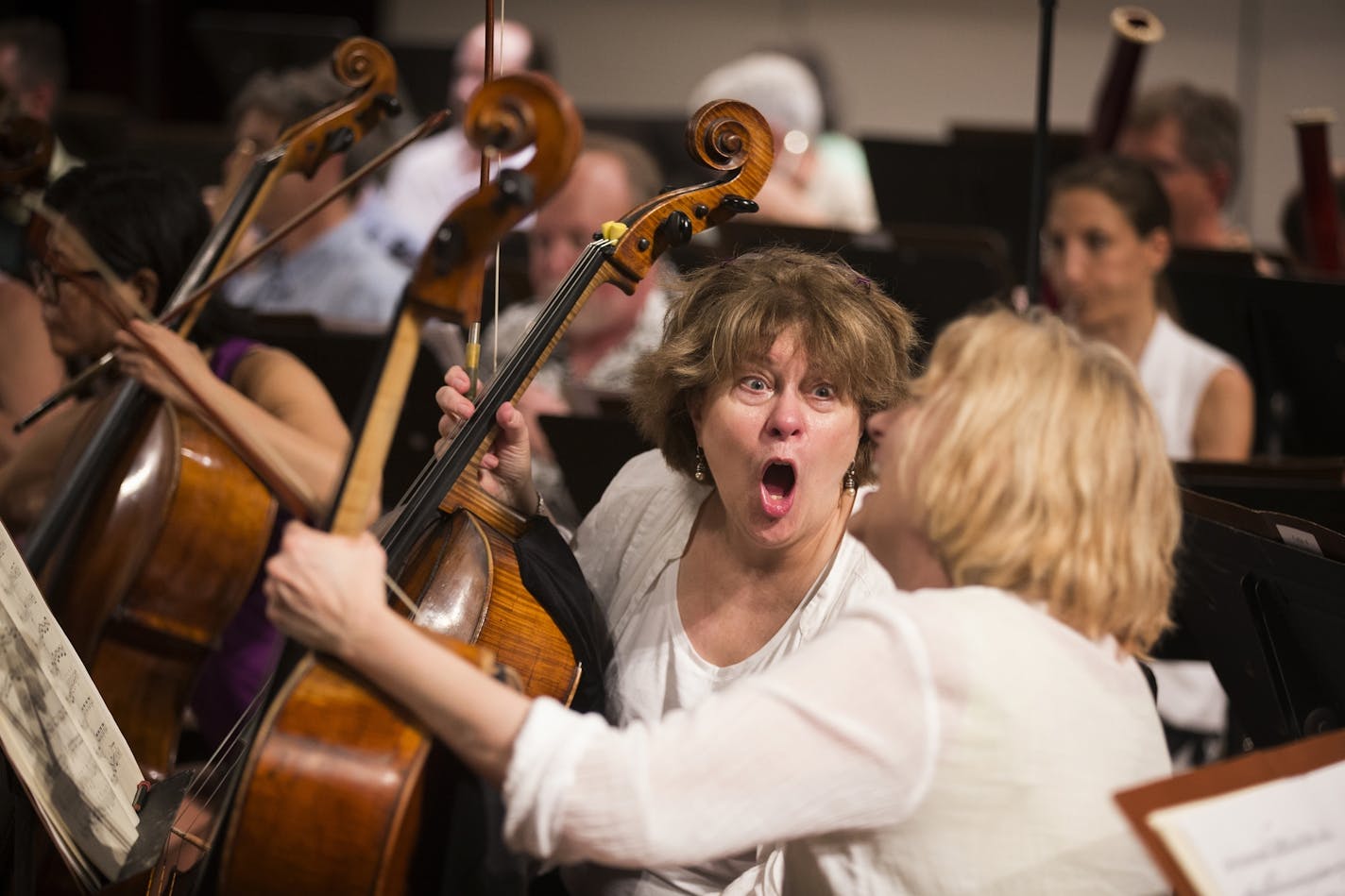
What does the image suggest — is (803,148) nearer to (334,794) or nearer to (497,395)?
(497,395)

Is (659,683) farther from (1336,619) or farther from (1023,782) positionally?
(1336,619)

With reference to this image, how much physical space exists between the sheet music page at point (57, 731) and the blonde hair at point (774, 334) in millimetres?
799

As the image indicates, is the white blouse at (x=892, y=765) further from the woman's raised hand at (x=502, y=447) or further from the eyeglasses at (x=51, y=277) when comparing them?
the eyeglasses at (x=51, y=277)

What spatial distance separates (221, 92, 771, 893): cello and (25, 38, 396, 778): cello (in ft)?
1.76

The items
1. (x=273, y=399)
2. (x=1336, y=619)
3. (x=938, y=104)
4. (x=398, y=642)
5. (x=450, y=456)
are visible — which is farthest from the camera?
(x=938, y=104)

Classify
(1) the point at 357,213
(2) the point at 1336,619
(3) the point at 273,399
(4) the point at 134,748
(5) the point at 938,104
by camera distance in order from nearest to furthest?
(2) the point at 1336,619 < (4) the point at 134,748 < (3) the point at 273,399 < (1) the point at 357,213 < (5) the point at 938,104

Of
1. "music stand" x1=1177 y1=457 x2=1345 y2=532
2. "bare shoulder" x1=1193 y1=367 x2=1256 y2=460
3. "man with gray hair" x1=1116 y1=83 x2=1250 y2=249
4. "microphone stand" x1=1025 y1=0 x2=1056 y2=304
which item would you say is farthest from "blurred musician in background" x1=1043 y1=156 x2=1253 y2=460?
"music stand" x1=1177 y1=457 x2=1345 y2=532

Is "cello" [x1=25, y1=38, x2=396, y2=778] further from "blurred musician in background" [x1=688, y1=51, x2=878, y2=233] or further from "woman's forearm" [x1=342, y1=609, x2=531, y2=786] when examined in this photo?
"blurred musician in background" [x1=688, y1=51, x2=878, y2=233]

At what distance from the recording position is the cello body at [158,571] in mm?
2086

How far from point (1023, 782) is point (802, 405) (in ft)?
2.07

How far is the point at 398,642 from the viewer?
1.29 meters

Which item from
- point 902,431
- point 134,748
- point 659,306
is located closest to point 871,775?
point 902,431

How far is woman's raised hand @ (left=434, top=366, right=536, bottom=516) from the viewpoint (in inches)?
73.6

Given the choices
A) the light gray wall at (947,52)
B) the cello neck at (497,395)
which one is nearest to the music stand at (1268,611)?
the cello neck at (497,395)
